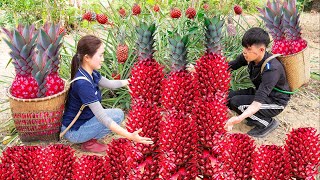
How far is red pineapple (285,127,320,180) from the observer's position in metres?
1.34

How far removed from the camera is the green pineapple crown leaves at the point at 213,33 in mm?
1320

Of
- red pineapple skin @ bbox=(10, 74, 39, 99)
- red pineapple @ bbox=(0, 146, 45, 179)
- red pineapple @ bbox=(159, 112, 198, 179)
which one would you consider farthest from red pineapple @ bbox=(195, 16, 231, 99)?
red pineapple skin @ bbox=(10, 74, 39, 99)

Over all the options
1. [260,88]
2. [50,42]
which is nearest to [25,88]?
[50,42]

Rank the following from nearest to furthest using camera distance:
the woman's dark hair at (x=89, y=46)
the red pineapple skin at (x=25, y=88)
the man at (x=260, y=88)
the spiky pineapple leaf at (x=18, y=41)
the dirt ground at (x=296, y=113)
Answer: the spiky pineapple leaf at (x=18, y=41) < the woman's dark hair at (x=89, y=46) < the red pineapple skin at (x=25, y=88) < the man at (x=260, y=88) < the dirt ground at (x=296, y=113)

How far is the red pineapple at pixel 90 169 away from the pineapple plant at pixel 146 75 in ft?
0.80

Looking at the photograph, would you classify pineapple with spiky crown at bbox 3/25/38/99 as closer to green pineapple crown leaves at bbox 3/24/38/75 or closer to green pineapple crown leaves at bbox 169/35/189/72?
green pineapple crown leaves at bbox 3/24/38/75

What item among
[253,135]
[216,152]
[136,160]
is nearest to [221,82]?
[216,152]

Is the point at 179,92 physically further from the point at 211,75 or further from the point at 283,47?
the point at 283,47

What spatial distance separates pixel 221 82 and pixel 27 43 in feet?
5.24

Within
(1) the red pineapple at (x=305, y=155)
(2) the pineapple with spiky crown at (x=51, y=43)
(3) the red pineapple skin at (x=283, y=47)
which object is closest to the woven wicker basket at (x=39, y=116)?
(2) the pineapple with spiky crown at (x=51, y=43)

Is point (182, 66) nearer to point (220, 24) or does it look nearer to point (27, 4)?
point (220, 24)

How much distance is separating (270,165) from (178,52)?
48 cm

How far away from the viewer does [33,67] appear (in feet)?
8.61

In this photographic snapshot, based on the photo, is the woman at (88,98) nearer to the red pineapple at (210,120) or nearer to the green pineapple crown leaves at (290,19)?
the red pineapple at (210,120)
